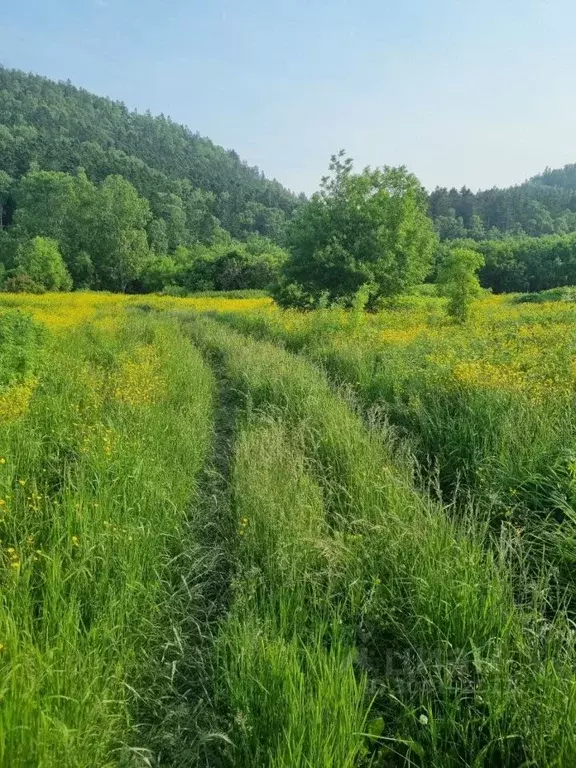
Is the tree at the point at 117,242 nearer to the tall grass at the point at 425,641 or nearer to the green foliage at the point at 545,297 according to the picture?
the green foliage at the point at 545,297

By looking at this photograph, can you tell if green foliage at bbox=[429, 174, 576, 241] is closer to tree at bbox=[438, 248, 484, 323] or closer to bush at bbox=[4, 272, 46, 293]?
bush at bbox=[4, 272, 46, 293]

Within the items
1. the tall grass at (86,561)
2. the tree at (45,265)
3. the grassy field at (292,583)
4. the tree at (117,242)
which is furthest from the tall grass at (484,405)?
the tree at (117,242)

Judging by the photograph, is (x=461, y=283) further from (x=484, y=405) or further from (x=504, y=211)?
(x=504, y=211)

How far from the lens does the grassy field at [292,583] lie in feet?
7.24

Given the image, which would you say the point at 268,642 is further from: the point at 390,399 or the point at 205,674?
the point at 390,399

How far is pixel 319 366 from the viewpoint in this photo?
11.1m

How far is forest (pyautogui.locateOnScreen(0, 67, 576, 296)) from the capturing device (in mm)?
50594

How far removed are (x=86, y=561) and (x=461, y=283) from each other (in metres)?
18.0

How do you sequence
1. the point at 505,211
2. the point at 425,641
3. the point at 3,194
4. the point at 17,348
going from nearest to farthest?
the point at 425,641, the point at 17,348, the point at 3,194, the point at 505,211

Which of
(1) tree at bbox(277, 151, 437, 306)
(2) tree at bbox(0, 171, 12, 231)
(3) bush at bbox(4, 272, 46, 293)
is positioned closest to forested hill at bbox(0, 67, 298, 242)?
(2) tree at bbox(0, 171, 12, 231)

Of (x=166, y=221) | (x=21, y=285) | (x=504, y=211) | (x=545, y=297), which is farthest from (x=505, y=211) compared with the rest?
(x=21, y=285)

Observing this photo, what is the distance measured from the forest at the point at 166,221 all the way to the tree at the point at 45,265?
13 cm

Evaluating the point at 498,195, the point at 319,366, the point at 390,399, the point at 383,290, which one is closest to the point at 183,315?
the point at 383,290

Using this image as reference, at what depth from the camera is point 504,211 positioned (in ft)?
365
